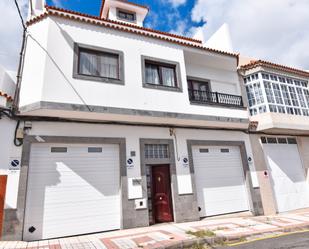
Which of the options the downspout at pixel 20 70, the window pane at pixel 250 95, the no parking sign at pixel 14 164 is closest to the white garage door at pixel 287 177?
the window pane at pixel 250 95

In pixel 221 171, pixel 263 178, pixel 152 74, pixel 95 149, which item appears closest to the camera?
pixel 95 149

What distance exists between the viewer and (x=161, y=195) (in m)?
8.48

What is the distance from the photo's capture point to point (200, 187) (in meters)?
9.27

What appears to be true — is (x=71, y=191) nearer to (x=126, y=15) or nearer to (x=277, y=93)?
(x=277, y=93)

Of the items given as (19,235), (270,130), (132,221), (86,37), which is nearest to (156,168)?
(132,221)

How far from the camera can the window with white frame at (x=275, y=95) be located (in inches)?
436

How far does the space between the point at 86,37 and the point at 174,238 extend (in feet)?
25.7

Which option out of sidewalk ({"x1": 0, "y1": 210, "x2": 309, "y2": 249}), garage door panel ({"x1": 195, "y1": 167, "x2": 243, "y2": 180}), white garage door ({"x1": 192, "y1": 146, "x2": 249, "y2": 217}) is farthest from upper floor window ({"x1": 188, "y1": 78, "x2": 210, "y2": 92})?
sidewalk ({"x1": 0, "y1": 210, "x2": 309, "y2": 249})

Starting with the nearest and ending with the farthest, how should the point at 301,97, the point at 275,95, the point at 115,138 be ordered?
the point at 115,138, the point at 275,95, the point at 301,97

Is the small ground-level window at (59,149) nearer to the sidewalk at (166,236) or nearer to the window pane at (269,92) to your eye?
the sidewalk at (166,236)

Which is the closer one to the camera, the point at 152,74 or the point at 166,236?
the point at 166,236

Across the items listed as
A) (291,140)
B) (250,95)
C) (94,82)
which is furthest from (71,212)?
(291,140)

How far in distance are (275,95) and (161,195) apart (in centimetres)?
869

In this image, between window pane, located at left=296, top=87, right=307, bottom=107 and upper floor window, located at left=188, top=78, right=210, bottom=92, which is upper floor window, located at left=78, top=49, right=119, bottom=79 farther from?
window pane, located at left=296, top=87, right=307, bottom=107
